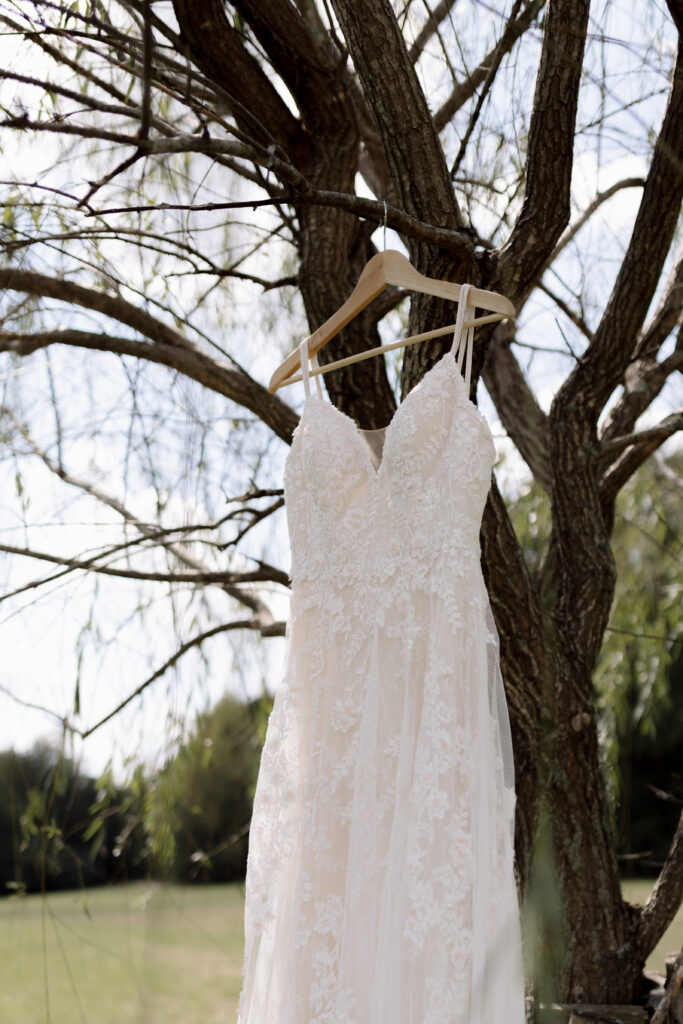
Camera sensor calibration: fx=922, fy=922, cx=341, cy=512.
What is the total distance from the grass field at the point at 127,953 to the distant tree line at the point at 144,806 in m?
0.06

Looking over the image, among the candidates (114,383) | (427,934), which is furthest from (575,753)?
(114,383)

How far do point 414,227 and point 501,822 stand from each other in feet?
2.76

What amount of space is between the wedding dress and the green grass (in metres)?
0.21

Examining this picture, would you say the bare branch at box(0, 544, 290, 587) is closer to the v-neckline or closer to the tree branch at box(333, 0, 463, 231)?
the v-neckline

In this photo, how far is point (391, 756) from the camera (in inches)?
50.2

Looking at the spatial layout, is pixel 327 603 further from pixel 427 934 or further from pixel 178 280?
pixel 178 280

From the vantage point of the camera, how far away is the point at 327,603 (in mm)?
1378

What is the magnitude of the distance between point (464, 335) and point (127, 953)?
4.60 feet

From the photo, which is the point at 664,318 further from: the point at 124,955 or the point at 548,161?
the point at 124,955

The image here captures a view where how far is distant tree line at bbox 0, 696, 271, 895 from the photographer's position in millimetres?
1692

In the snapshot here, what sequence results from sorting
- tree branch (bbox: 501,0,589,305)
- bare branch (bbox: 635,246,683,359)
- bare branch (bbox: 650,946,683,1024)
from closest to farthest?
1. bare branch (bbox: 650,946,683,1024)
2. tree branch (bbox: 501,0,589,305)
3. bare branch (bbox: 635,246,683,359)

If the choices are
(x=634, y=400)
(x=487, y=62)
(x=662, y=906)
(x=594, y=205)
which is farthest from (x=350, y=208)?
(x=662, y=906)

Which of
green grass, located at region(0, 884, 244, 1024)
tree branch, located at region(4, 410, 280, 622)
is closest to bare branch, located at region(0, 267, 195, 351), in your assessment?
tree branch, located at region(4, 410, 280, 622)

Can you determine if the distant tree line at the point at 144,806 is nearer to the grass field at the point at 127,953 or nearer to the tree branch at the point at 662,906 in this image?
the grass field at the point at 127,953
